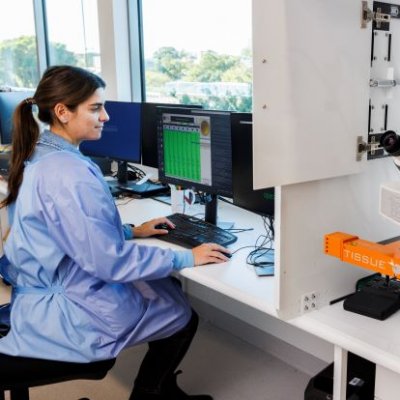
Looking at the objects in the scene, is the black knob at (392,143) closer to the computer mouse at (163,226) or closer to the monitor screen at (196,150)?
the monitor screen at (196,150)

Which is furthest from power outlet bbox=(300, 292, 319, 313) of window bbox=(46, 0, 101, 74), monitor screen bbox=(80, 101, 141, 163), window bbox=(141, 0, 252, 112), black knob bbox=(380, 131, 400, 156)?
window bbox=(46, 0, 101, 74)

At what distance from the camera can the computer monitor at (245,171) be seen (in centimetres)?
184

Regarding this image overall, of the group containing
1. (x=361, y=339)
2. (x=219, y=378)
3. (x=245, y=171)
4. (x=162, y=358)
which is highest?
(x=245, y=171)

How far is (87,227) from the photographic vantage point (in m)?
1.47

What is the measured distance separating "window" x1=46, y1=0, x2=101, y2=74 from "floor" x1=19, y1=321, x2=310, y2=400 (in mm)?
2159

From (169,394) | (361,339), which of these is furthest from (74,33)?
(361,339)

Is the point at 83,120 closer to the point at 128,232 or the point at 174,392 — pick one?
the point at 128,232

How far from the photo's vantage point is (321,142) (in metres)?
1.26

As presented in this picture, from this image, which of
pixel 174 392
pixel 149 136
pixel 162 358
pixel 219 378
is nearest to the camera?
pixel 162 358

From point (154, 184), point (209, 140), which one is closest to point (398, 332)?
point (209, 140)

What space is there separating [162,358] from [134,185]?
3.85ft

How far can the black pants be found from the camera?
1860 mm

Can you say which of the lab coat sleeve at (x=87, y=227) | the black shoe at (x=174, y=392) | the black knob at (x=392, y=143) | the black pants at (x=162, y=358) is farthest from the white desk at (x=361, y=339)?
the black shoe at (x=174, y=392)

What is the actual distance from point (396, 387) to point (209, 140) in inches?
45.4
